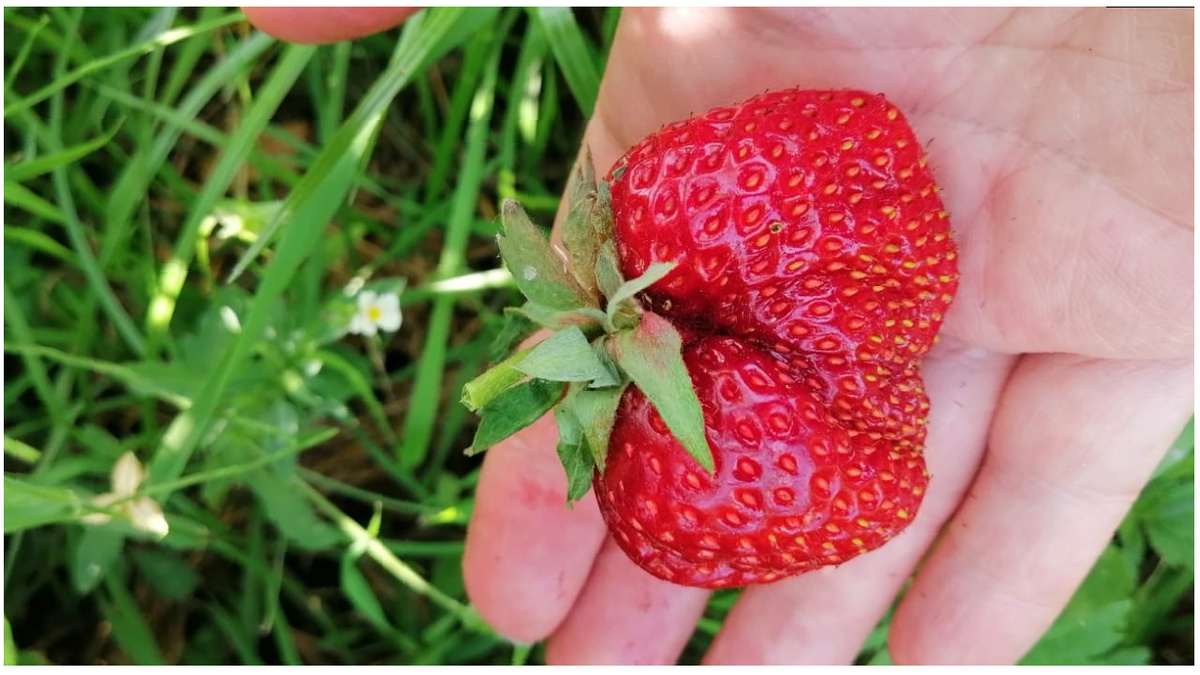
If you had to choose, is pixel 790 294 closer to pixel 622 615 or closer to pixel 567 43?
pixel 567 43

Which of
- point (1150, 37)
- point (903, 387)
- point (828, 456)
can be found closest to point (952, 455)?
point (903, 387)

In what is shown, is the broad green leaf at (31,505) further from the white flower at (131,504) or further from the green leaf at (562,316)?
the green leaf at (562,316)

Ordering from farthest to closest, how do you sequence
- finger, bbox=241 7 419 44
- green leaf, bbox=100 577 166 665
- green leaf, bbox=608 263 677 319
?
green leaf, bbox=100 577 166 665 < finger, bbox=241 7 419 44 < green leaf, bbox=608 263 677 319

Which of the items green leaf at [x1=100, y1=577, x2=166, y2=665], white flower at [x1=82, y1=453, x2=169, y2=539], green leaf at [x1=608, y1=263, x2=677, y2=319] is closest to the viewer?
green leaf at [x1=608, y1=263, x2=677, y2=319]

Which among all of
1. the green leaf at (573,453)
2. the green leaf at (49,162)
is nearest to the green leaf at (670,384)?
the green leaf at (573,453)

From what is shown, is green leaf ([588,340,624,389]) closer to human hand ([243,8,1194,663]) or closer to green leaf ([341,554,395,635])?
human hand ([243,8,1194,663])

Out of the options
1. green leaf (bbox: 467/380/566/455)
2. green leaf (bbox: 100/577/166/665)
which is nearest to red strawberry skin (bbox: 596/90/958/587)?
green leaf (bbox: 467/380/566/455)
